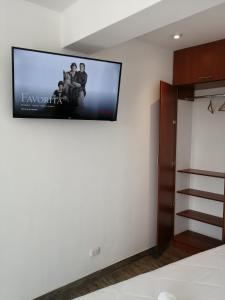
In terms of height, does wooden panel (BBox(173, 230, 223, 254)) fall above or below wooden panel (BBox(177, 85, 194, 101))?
below

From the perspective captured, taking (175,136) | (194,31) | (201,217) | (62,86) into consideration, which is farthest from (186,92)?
(62,86)

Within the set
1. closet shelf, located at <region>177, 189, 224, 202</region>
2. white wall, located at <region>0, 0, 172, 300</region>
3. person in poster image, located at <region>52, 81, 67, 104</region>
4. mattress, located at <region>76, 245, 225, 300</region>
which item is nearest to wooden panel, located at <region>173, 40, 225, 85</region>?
white wall, located at <region>0, 0, 172, 300</region>

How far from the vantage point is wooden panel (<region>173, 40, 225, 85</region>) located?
2822 mm

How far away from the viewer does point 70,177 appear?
246 cm

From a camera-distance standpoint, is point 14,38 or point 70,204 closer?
point 14,38

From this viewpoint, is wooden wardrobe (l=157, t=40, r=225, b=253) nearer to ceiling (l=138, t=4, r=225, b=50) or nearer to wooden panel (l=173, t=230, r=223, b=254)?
wooden panel (l=173, t=230, r=223, b=254)

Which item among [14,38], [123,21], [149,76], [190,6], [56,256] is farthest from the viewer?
[149,76]

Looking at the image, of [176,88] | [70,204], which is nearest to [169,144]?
[176,88]

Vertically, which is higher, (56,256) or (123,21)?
(123,21)

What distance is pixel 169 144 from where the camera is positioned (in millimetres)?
3252

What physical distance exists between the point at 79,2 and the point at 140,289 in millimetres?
2107

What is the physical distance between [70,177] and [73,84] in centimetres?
86

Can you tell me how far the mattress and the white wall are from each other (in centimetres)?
95

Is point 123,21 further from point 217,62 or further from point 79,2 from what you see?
point 217,62
